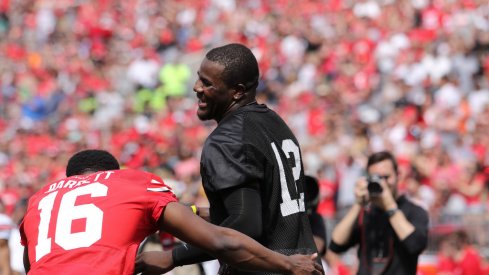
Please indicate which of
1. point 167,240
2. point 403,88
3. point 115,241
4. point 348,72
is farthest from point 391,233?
point 348,72

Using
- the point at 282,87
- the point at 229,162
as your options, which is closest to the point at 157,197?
the point at 229,162

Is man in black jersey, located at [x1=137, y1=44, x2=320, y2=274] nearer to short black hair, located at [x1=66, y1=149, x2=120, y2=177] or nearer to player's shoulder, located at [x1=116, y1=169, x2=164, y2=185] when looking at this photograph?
player's shoulder, located at [x1=116, y1=169, x2=164, y2=185]

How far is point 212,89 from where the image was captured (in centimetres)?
495

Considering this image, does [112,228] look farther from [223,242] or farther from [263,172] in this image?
[263,172]

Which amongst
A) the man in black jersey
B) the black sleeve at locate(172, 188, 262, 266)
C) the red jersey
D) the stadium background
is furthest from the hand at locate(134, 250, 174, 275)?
the stadium background

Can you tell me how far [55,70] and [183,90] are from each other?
3.47 meters

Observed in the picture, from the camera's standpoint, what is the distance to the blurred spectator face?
24.3 ft

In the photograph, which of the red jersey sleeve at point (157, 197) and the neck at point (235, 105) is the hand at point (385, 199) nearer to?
the neck at point (235, 105)

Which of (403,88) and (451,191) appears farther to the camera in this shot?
(403,88)

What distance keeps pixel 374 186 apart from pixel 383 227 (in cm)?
43

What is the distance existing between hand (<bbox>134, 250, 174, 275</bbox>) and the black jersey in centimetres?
28

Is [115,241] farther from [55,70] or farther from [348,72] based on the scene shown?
[55,70]

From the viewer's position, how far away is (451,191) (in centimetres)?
1196

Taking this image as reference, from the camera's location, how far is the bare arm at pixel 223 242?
436cm
